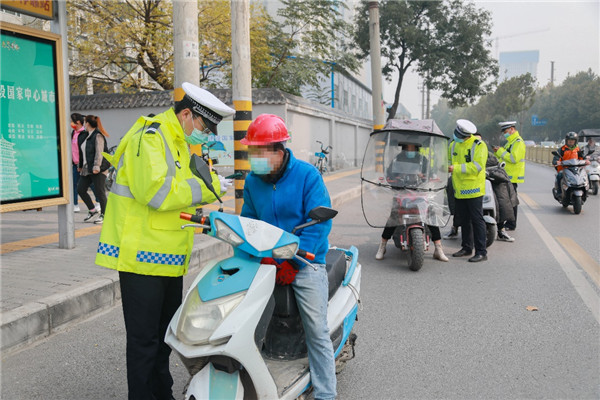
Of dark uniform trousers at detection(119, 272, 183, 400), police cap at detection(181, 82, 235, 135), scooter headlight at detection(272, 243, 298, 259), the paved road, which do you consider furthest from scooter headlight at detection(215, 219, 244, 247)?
the paved road

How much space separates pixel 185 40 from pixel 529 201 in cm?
999

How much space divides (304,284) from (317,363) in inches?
18.4

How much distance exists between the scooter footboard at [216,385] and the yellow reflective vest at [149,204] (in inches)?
23.3

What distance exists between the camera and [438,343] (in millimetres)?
4121

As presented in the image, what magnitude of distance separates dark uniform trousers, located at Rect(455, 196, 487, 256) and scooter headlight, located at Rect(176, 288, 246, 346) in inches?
199

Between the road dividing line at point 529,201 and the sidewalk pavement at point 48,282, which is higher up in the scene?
the road dividing line at point 529,201

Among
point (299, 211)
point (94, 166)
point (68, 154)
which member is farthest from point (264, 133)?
point (94, 166)

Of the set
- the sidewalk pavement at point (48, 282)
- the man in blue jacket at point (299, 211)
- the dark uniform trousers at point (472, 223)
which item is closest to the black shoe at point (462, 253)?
the dark uniform trousers at point (472, 223)

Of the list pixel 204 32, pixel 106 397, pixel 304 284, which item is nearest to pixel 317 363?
pixel 304 284

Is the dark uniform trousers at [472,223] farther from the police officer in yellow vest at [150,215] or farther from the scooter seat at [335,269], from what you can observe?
the police officer in yellow vest at [150,215]

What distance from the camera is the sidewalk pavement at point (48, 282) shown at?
4.06 m

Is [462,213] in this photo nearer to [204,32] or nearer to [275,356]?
[275,356]

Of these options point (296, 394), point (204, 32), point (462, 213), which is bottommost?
point (296, 394)

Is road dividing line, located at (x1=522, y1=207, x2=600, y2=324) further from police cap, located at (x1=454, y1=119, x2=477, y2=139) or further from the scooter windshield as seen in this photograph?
police cap, located at (x1=454, y1=119, x2=477, y2=139)
